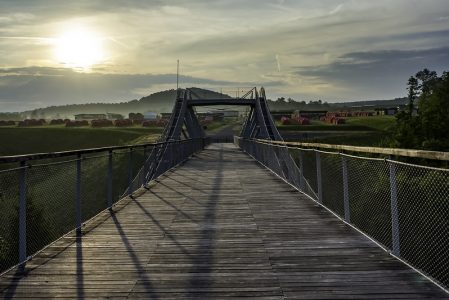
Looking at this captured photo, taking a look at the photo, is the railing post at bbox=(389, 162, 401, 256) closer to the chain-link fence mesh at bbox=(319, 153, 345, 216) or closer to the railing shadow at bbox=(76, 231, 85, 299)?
the railing shadow at bbox=(76, 231, 85, 299)

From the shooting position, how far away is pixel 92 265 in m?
5.29

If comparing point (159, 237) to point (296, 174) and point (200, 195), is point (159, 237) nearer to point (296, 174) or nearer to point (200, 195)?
point (200, 195)

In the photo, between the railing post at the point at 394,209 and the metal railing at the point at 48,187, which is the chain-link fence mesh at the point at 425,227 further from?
the railing post at the point at 394,209

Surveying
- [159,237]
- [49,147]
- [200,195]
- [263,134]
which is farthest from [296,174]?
[49,147]

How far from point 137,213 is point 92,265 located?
3501mm

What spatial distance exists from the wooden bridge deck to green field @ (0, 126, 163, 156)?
A: 72.7 m

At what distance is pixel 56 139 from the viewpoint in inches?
3519

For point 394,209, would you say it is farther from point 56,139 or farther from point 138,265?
point 56,139

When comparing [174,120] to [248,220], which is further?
[174,120]

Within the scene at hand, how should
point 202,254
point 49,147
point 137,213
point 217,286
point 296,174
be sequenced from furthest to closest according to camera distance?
point 49,147, point 296,174, point 137,213, point 202,254, point 217,286

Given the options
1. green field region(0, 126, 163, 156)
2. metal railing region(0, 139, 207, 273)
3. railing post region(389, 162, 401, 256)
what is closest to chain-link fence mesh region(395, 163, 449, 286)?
metal railing region(0, 139, 207, 273)

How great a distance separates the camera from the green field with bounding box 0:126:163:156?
8269 cm

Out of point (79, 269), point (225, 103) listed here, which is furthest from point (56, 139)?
point (79, 269)

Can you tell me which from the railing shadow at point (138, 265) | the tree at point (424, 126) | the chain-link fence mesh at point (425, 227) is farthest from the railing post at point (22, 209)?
the tree at point (424, 126)
